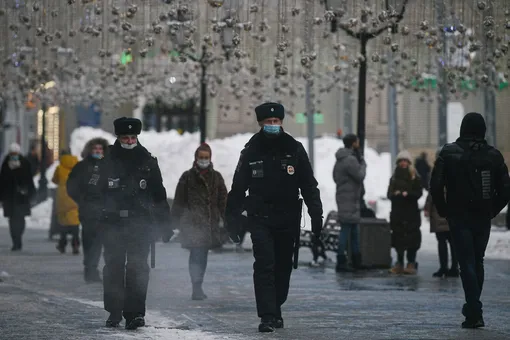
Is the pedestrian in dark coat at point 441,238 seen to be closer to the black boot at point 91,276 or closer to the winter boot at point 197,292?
the black boot at point 91,276

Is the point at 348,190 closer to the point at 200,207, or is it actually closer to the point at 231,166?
the point at 200,207

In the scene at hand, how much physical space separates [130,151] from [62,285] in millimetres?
5373

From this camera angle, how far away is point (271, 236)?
13188 mm

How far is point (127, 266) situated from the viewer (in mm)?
13336

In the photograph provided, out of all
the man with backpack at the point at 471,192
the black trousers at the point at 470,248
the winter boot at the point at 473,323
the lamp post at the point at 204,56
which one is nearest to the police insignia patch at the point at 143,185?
the man with backpack at the point at 471,192

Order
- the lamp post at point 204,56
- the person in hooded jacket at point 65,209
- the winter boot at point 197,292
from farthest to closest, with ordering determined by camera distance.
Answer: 1. the lamp post at point 204,56
2. the person in hooded jacket at point 65,209
3. the winter boot at point 197,292

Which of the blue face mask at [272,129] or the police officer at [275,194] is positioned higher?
the blue face mask at [272,129]

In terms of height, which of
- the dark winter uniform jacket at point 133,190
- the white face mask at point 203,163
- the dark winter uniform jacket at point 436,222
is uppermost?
the white face mask at point 203,163

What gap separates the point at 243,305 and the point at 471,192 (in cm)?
317

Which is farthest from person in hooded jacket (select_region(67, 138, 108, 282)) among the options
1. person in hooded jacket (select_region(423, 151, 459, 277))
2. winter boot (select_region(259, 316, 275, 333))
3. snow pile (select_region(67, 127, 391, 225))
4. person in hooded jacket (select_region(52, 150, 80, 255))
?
snow pile (select_region(67, 127, 391, 225))

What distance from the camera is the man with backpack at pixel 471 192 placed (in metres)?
13.4

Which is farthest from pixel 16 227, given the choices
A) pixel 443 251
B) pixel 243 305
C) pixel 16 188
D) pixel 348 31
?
pixel 243 305

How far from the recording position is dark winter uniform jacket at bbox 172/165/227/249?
16625 mm

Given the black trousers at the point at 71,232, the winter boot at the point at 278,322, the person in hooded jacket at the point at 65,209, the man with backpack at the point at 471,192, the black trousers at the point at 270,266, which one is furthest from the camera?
the black trousers at the point at 71,232
